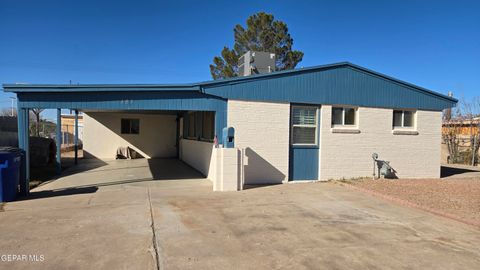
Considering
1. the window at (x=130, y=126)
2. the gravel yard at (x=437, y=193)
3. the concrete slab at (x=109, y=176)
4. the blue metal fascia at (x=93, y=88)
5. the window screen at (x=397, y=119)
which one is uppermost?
the blue metal fascia at (x=93, y=88)

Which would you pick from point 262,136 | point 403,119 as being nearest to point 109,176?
point 262,136

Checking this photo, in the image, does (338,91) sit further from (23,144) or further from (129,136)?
(129,136)

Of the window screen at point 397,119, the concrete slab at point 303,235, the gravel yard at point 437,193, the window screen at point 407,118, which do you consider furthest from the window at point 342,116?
the concrete slab at point 303,235

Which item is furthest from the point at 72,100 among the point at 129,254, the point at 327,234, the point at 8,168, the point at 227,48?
the point at 227,48

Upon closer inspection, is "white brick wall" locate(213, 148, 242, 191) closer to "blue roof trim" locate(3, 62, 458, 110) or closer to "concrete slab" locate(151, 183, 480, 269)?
"concrete slab" locate(151, 183, 480, 269)

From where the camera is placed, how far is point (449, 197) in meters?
8.87

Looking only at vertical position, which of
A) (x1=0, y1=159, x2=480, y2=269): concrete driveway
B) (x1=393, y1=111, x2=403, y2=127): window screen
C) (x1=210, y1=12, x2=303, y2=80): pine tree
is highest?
(x1=210, y1=12, x2=303, y2=80): pine tree

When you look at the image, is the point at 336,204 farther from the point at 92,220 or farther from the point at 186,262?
the point at 92,220

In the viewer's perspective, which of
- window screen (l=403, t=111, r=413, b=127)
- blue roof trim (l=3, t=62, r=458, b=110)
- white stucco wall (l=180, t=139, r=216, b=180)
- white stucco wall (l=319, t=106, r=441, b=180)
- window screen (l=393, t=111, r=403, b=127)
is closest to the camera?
blue roof trim (l=3, t=62, r=458, b=110)

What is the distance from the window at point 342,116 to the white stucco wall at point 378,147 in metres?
0.27

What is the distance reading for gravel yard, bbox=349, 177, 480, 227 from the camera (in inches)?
291

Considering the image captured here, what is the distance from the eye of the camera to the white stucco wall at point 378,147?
36.8 feet

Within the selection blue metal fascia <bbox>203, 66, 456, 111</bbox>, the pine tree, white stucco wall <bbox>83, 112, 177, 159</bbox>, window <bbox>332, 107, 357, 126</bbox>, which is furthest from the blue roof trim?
the pine tree

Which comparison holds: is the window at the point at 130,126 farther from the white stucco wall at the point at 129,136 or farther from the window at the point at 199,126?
the window at the point at 199,126
